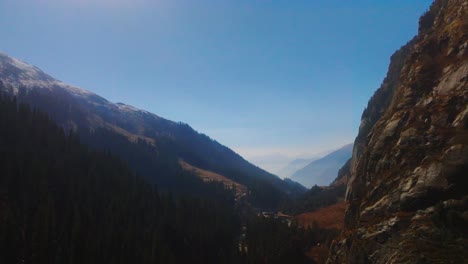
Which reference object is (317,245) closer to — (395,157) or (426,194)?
(395,157)

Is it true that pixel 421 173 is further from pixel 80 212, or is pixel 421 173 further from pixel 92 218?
pixel 80 212

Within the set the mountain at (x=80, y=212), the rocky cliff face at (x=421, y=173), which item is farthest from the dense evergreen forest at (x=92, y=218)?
the rocky cliff face at (x=421, y=173)

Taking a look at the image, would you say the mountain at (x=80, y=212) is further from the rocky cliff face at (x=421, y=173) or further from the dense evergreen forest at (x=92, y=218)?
the rocky cliff face at (x=421, y=173)

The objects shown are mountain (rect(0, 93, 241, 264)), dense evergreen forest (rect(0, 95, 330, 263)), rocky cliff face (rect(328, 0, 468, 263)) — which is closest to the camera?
rocky cliff face (rect(328, 0, 468, 263))

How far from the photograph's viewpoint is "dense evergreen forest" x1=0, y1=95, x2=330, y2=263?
93812 mm

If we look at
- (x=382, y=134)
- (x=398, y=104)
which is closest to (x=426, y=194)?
(x=382, y=134)

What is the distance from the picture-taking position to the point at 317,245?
135 m

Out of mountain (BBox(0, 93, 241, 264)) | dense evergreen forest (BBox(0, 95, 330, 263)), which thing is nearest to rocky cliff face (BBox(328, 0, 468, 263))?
dense evergreen forest (BBox(0, 95, 330, 263))

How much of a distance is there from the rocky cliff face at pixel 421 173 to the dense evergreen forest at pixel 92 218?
5406cm

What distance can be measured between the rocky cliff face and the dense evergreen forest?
177 feet

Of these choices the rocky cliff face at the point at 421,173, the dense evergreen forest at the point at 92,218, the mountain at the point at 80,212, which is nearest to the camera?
the rocky cliff face at the point at 421,173

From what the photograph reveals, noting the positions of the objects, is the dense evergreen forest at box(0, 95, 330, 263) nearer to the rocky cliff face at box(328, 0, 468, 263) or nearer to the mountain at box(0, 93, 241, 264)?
the mountain at box(0, 93, 241, 264)

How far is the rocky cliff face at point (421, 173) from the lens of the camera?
49.0 meters

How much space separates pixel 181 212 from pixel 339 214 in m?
79.4
